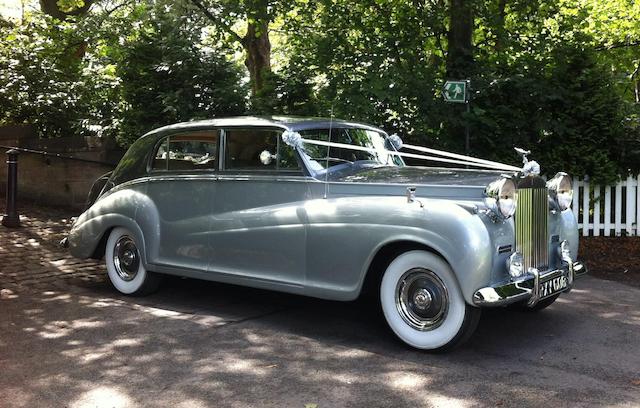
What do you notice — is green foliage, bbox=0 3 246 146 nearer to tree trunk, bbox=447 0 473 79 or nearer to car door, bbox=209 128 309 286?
tree trunk, bbox=447 0 473 79

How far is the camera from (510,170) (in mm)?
5105

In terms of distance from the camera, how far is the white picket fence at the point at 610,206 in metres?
Result: 9.34

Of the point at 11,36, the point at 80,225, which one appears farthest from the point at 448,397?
the point at 11,36

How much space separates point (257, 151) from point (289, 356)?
6.09 feet

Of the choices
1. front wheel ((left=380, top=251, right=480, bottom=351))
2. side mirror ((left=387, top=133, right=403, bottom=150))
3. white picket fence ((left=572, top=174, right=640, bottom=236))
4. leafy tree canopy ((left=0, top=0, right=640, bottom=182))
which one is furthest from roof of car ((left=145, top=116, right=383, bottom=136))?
white picket fence ((left=572, top=174, right=640, bottom=236))

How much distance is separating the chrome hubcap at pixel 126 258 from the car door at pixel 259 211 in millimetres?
1121

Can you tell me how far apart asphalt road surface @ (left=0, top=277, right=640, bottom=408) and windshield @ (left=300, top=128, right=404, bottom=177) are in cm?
130

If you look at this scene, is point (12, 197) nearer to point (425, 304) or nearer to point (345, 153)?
point (345, 153)

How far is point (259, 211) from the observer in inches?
211

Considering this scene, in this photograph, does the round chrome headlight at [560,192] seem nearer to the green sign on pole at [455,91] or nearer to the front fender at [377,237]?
the front fender at [377,237]

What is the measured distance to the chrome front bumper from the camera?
164 inches

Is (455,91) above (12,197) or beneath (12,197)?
above

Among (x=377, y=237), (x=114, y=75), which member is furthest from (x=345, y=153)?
(x=114, y=75)

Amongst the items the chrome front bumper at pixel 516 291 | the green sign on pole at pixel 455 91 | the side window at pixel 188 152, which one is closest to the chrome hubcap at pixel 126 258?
the side window at pixel 188 152
